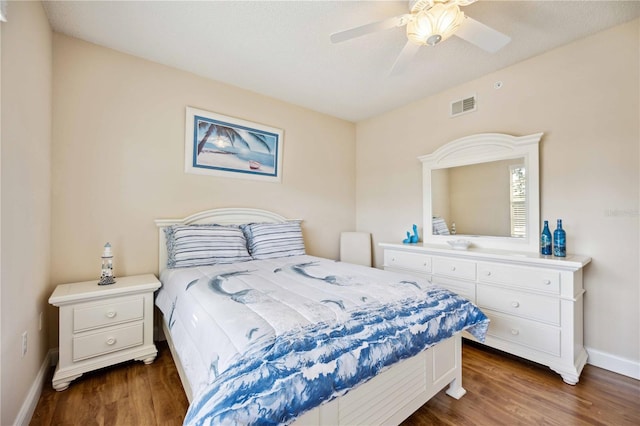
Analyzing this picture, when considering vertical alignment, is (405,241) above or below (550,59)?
below

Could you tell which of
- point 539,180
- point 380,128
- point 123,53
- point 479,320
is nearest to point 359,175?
point 380,128

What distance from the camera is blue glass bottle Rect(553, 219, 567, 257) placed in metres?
2.06

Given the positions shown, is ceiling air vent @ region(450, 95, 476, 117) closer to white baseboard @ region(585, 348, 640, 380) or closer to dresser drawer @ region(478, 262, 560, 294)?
dresser drawer @ region(478, 262, 560, 294)

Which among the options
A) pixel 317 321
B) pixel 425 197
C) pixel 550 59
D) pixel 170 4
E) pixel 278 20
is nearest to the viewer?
pixel 317 321

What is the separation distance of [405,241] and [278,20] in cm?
249

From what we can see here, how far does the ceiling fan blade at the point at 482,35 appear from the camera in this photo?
1.58 metres

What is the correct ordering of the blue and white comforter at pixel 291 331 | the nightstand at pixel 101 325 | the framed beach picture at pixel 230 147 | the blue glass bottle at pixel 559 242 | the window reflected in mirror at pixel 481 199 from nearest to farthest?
the blue and white comforter at pixel 291 331 → the nightstand at pixel 101 325 → the blue glass bottle at pixel 559 242 → the window reflected in mirror at pixel 481 199 → the framed beach picture at pixel 230 147

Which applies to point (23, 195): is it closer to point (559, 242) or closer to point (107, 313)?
point (107, 313)

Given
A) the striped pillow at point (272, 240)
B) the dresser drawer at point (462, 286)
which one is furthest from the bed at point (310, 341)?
the dresser drawer at point (462, 286)

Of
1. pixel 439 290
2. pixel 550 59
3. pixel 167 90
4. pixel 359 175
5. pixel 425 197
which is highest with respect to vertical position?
pixel 550 59

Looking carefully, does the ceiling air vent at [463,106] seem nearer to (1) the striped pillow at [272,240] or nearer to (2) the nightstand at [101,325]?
(1) the striped pillow at [272,240]

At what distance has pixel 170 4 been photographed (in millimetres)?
1795

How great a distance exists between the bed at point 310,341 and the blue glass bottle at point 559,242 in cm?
99

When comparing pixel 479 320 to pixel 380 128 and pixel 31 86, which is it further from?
pixel 31 86
